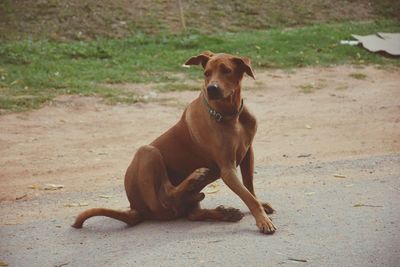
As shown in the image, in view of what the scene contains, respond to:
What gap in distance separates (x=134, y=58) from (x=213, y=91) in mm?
8725

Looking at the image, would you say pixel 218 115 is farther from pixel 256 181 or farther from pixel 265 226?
pixel 256 181

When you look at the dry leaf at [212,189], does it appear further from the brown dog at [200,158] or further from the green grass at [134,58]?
the green grass at [134,58]

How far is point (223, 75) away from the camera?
483 centimetres

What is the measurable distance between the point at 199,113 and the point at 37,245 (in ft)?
5.53

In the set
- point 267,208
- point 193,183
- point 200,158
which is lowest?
point 267,208

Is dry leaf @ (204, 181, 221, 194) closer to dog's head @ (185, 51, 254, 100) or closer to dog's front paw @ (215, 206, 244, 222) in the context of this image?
dog's front paw @ (215, 206, 244, 222)

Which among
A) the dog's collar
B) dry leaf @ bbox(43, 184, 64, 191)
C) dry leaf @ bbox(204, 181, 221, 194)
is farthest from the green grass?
the dog's collar

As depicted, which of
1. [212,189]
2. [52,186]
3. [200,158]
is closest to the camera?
[200,158]

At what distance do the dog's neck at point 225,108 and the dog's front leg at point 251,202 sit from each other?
419 millimetres

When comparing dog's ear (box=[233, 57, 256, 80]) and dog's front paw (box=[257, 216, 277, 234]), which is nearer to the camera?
dog's front paw (box=[257, 216, 277, 234])

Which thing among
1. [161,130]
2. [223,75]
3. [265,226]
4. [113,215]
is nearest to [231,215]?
[265,226]

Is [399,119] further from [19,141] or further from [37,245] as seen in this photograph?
[37,245]

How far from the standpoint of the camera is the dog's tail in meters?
4.92

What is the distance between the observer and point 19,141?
8391 mm
